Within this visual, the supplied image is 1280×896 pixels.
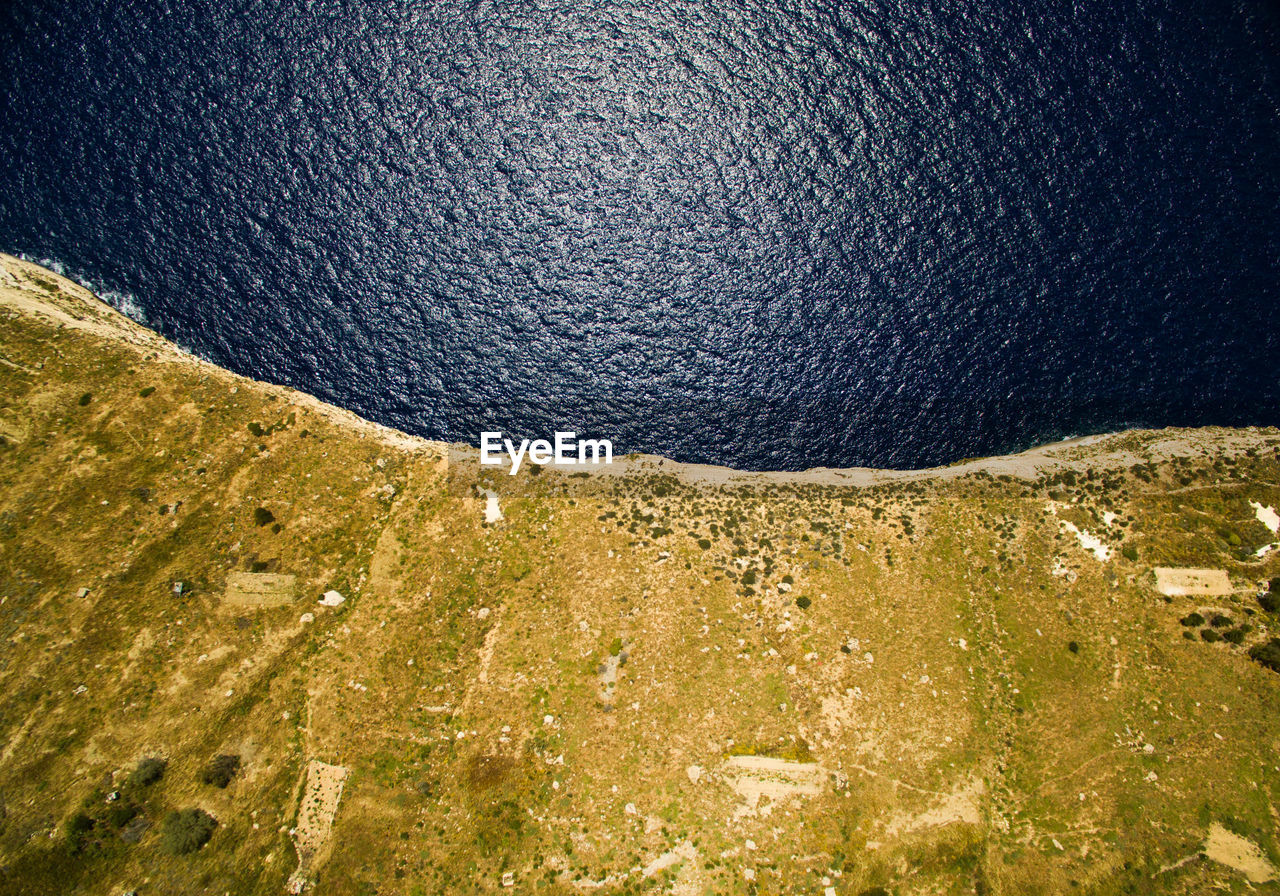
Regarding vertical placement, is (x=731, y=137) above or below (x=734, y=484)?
above

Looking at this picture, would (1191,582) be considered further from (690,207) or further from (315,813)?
(315,813)

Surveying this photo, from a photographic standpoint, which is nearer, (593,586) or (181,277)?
(593,586)

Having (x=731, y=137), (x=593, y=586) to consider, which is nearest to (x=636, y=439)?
(x=593, y=586)

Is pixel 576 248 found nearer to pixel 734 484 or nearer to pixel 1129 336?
pixel 734 484

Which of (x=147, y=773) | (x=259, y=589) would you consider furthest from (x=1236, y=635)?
(x=147, y=773)

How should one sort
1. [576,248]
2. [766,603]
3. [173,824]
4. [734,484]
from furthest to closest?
[576,248], [734,484], [766,603], [173,824]
